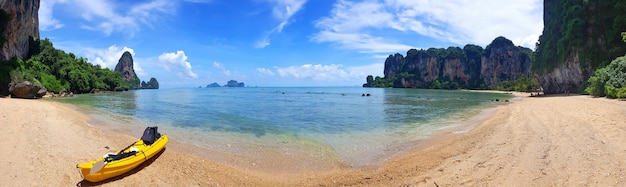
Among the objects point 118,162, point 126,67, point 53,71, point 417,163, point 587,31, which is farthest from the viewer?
point 126,67

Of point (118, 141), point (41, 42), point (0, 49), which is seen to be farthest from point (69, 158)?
point (41, 42)

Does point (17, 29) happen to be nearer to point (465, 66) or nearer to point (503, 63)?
point (465, 66)

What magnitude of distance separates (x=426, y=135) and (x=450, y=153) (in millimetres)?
5132

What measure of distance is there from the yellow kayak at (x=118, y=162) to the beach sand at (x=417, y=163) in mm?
278

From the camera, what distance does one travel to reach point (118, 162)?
8.95 meters

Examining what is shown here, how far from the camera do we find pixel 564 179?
7.21 m

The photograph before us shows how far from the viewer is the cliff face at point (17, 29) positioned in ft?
145

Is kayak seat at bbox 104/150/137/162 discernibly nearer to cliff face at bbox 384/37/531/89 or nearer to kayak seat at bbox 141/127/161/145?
kayak seat at bbox 141/127/161/145

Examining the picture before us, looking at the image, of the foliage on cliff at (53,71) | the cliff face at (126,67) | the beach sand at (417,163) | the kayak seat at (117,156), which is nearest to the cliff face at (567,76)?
the beach sand at (417,163)

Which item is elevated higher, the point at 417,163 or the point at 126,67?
the point at 126,67

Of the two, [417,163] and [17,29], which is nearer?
[417,163]

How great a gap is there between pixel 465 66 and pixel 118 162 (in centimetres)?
17840

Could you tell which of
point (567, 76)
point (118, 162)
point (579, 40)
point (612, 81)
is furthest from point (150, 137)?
point (567, 76)

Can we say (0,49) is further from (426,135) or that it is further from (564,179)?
(564,179)
